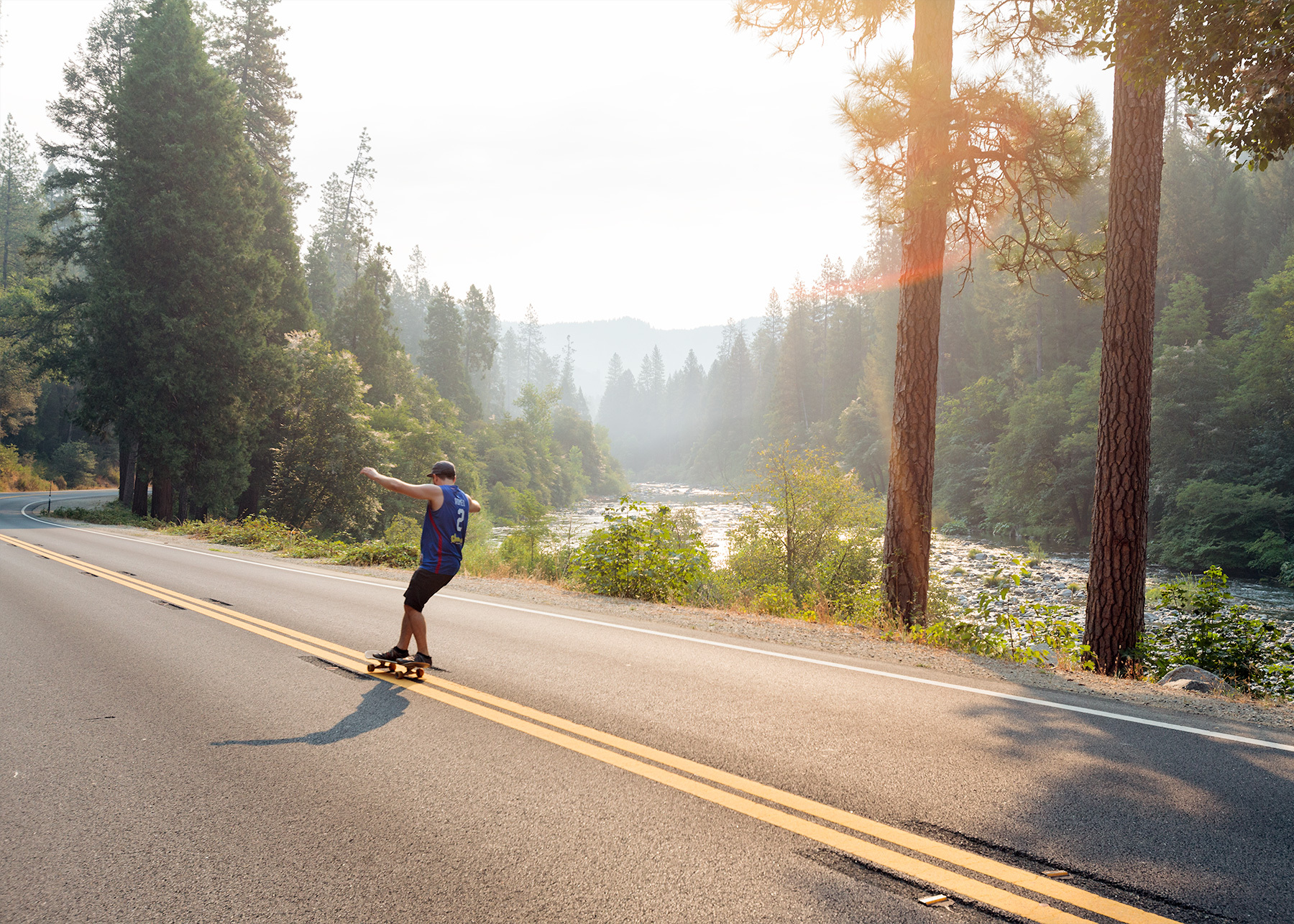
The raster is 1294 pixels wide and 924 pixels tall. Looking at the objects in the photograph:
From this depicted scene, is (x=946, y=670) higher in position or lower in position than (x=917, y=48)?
lower

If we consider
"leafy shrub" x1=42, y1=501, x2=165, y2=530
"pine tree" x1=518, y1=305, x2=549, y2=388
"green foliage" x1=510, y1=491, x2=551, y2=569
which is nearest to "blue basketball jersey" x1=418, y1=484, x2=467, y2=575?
"green foliage" x1=510, y1=491, x2=551, y2=569

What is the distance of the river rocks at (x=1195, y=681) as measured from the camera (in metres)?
6.58

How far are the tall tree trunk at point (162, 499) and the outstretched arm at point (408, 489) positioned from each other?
93.3ft

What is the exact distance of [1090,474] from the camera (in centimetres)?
3544

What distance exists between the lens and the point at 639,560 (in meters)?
12.8

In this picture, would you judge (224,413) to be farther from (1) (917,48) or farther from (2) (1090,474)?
(2) (1090,474)

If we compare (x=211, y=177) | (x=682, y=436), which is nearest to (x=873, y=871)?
(x=211, y=177)

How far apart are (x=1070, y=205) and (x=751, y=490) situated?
4205cm

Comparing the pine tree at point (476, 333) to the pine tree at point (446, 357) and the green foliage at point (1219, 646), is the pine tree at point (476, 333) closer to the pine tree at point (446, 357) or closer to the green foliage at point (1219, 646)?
the pine tree at point (446, 357)

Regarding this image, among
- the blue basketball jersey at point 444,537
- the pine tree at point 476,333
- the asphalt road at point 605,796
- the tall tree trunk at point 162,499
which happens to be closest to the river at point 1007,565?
the blue basketball jersey at point 444,537

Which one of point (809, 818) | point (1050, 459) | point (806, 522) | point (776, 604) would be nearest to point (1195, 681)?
point (809, 818)

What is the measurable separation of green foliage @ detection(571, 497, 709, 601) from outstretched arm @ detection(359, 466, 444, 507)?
6.02 m

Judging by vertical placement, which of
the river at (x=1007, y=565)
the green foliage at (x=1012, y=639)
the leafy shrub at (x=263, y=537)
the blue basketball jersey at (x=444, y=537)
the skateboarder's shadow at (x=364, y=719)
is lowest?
the river at (x=1007, y=565)

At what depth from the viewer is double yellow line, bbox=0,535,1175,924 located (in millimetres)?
2713
